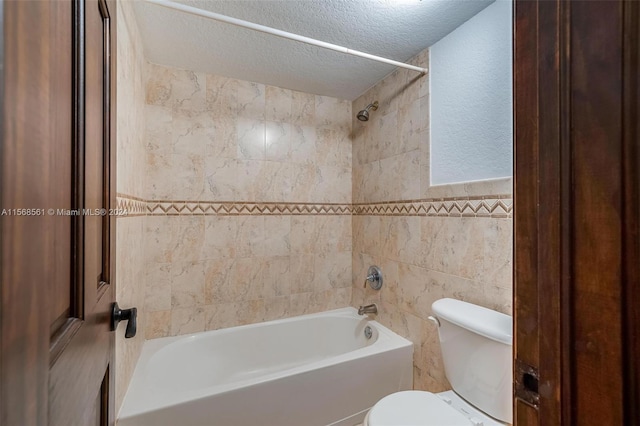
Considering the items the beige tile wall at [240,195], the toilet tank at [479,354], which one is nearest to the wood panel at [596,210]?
the toilet tank at [479,354]

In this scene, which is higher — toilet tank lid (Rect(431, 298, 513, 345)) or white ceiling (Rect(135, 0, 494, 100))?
white ceiling (Rect(135, 0, 494, 100))

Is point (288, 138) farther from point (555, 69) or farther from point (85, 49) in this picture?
point (555, 69)

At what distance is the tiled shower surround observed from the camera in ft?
5.12

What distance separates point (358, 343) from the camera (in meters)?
2.02

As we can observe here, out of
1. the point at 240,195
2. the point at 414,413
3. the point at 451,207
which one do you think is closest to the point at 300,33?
the point at 240,195

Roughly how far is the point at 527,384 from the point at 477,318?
0.80m

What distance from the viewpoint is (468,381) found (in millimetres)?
1126

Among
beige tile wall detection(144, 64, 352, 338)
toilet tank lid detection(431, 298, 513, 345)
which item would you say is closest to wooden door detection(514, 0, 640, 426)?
toilet tank lid detection(431, 298, 513, 345)

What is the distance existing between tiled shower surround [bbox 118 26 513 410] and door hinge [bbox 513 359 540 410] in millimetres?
955

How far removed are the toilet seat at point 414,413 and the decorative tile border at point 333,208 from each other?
806mm

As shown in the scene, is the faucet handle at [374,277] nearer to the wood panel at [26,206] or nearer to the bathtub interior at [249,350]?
the bathtub interior at [249,350]

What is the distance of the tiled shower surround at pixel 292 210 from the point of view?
5.12ft

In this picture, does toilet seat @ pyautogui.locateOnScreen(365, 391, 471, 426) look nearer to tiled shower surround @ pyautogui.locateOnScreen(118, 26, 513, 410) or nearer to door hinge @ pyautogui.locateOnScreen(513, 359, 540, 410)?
tiled shower surround @ pyautogui.locateOnScreen(118, 26, 513, 410)

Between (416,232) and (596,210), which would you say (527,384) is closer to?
(596,210)
